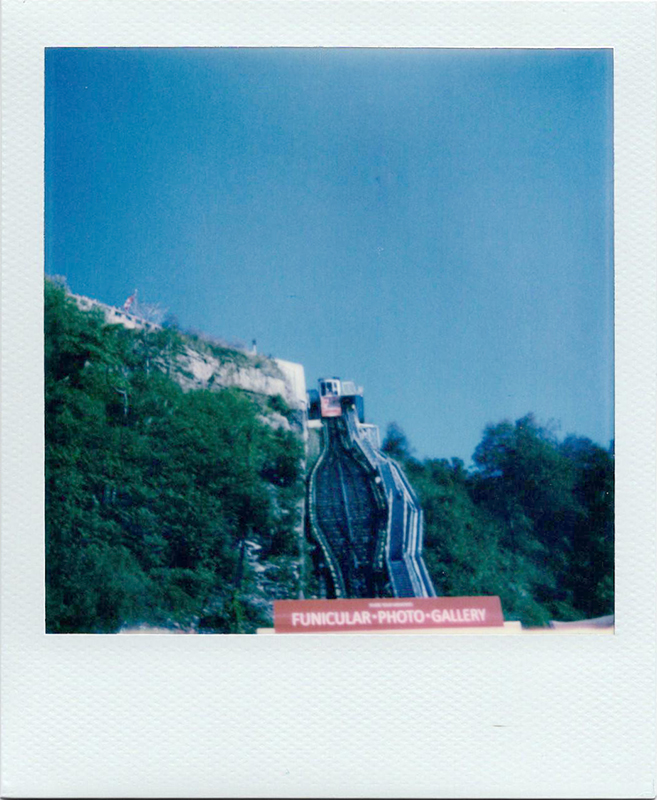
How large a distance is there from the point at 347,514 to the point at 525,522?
0.57 m

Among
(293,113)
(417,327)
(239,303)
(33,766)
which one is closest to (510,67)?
(293,113)

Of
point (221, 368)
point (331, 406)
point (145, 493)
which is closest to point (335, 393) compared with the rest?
point (331, 406)

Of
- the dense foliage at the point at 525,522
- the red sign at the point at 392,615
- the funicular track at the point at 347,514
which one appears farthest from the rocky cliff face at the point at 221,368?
the red sign at the point at 392,615

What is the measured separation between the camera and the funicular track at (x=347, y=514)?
1907 mm

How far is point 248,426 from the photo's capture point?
1.93 meters

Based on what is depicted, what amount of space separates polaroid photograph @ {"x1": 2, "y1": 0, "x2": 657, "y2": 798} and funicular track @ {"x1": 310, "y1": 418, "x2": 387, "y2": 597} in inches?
0.5

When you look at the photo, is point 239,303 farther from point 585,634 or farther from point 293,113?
point 585,634

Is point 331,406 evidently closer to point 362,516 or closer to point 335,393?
point 335,393

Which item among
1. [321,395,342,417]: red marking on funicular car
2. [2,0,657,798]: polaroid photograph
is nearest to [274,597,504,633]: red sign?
[2,0,657,798]: polaroid photograph

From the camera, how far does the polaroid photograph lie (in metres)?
1.87

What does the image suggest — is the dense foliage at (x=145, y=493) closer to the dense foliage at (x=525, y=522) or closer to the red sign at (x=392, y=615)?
the red sign at (x=392, y=615)

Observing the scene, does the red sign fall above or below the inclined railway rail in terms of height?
below

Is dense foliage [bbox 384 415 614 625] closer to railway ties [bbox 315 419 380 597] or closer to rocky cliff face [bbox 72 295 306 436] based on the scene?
railway ties [bbox 315 419 380 597]

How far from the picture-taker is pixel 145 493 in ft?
6.23
